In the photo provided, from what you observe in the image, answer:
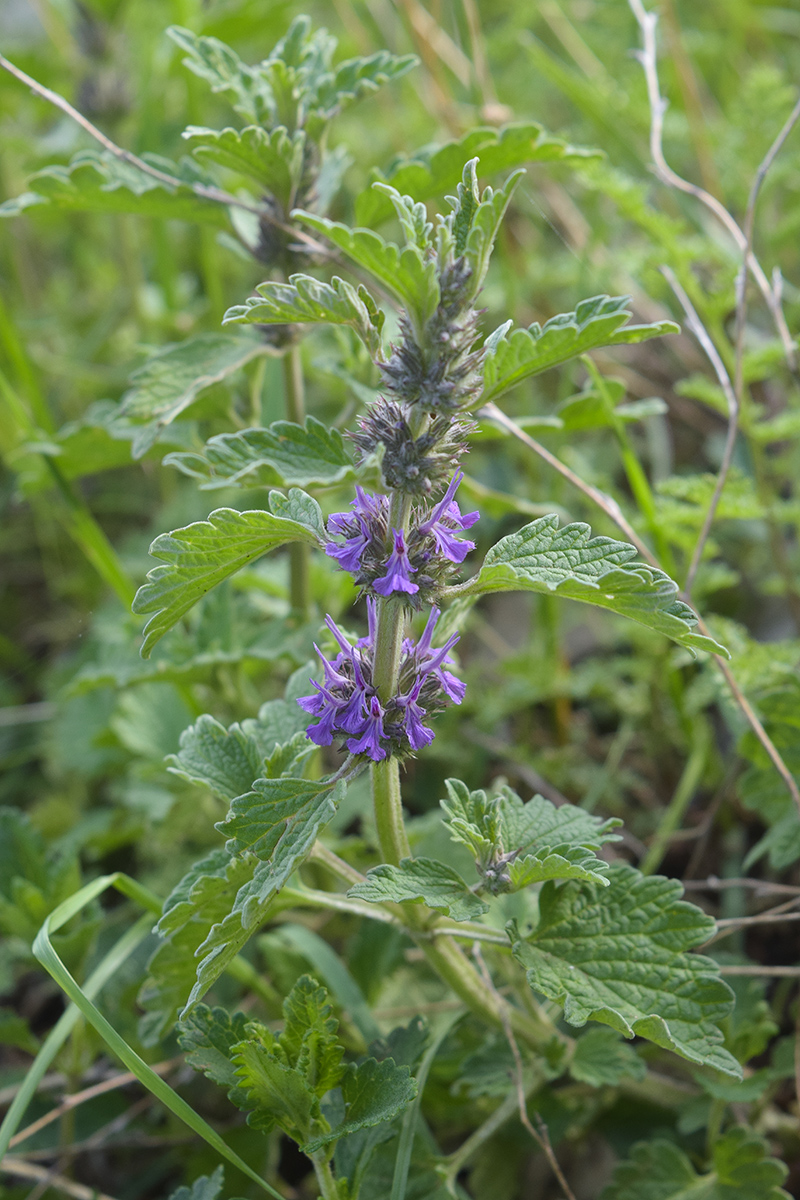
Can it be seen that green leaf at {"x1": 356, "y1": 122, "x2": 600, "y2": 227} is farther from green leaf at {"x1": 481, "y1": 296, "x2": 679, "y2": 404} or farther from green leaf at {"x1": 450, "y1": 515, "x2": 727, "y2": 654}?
green leaf at {"x1": 450, "y1": 515, "x2": 727, "y2": 654}

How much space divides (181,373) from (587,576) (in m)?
0.87

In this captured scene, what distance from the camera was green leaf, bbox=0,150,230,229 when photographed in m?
1.48

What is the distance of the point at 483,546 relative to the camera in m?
2.71

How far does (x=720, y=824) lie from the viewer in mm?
2076

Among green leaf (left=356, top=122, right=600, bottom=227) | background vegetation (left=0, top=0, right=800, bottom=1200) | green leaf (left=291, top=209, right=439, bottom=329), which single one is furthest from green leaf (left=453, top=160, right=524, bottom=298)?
background vegetation (left=0, top=0, right=800, bottom=1200)

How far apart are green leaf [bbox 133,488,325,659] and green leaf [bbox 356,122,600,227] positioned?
0.66 metres

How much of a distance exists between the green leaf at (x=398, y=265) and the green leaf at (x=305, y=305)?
4cm

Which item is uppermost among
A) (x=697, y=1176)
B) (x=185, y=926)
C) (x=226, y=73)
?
(x=226, y=73)

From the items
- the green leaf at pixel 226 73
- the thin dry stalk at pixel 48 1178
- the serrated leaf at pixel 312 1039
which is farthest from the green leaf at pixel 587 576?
the thin dry stalk at pixel 48 1178

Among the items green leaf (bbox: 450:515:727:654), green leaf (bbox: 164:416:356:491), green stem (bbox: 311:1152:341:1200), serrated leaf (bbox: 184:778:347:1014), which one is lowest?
green stem (bbox: 311:1152:341:1200)

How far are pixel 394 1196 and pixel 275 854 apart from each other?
22.1 inches

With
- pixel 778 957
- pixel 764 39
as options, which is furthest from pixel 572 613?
pixel 764 39

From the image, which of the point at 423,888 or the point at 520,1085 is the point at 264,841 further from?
the point at 520,1085

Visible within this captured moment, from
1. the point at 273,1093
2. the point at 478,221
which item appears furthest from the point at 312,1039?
the point at 478,221
